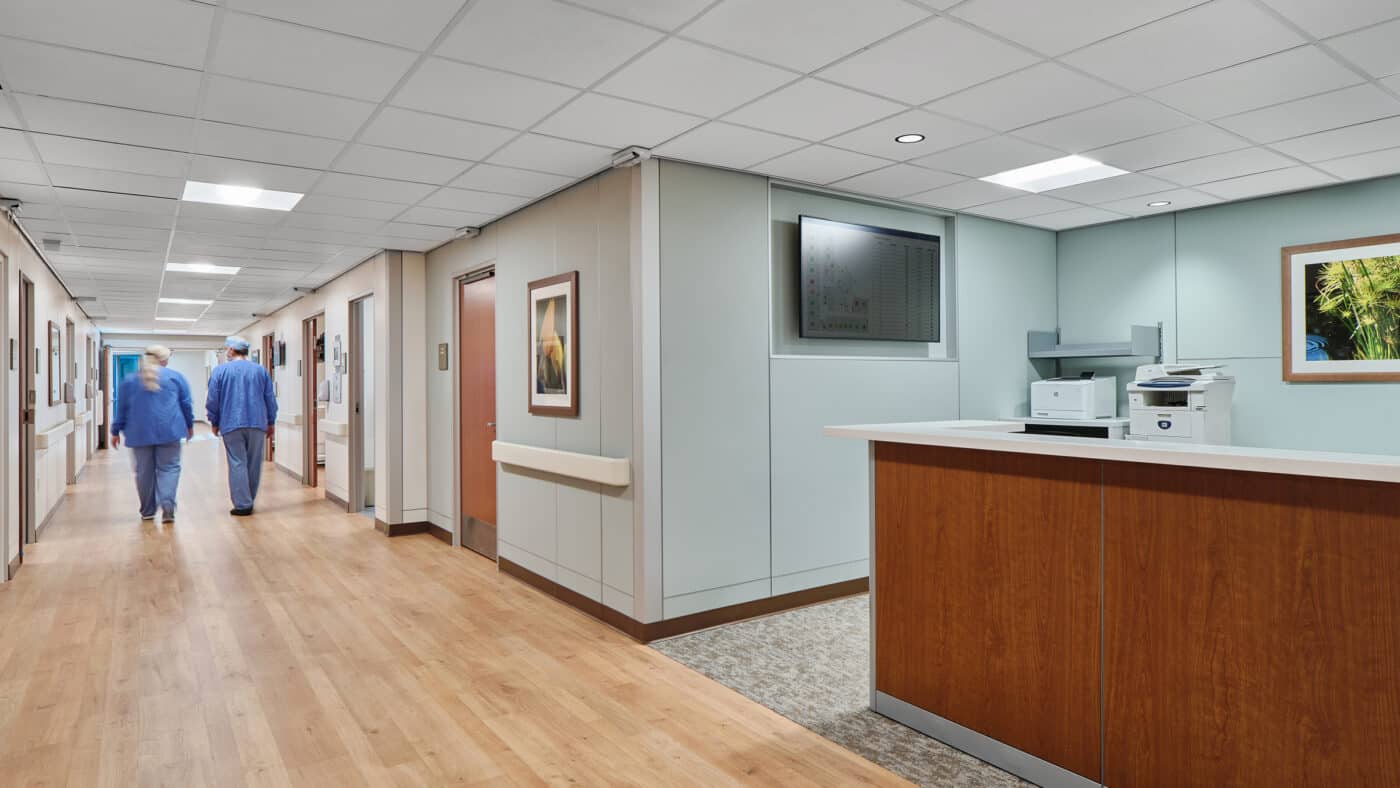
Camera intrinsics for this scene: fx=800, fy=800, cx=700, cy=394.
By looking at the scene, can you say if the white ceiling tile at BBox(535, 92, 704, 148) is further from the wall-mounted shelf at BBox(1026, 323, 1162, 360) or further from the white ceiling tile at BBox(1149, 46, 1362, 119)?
the wall-mounted shelf at BBox(1026, 323, 1162, 360)

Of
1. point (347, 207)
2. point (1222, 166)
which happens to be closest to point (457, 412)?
point (347, 207)

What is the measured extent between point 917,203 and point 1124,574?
3.24 m

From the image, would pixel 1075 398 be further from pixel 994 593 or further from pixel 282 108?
pixel 282 108

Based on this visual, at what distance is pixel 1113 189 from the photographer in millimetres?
4629

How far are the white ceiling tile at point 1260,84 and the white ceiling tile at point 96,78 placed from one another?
3.67 m

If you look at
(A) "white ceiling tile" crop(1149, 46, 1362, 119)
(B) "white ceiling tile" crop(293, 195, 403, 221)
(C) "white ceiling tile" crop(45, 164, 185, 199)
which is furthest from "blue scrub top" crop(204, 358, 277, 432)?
(A) "white ceiling tile" crop(1149, 46, 1362, 119)

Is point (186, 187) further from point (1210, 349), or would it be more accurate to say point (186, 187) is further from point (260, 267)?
point (1210, 349)

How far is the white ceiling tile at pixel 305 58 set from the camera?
2.48 meters

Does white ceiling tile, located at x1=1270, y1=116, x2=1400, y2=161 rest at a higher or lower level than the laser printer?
higher

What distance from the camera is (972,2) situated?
7.71 ft

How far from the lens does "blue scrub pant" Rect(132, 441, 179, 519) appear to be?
7.17m

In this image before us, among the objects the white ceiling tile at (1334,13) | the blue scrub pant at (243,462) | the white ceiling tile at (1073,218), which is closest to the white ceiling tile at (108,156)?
the blue scrub pant at (243,462)

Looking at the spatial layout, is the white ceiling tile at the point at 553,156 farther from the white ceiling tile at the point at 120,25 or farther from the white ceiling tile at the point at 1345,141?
the white ceiling tile at the point at 1345,141

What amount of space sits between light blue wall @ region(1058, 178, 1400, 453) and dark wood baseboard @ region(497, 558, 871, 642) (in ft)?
8.80
